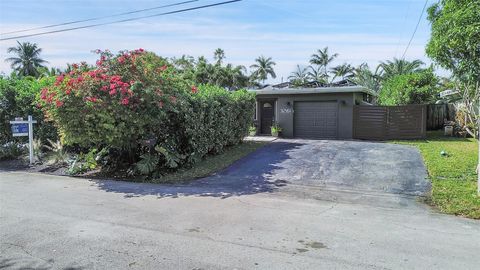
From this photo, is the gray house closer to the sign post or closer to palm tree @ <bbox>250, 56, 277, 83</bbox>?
the sign post

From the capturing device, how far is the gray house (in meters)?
17.4

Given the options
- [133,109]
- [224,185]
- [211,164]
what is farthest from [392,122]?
[133,109]

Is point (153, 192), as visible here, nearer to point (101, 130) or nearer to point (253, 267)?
point (101, 130)

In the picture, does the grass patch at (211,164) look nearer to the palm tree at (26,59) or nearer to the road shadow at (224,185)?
the road shadow at (224,185)

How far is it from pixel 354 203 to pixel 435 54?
335cm

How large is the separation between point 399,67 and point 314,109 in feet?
66.9

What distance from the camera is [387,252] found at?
15.1ft

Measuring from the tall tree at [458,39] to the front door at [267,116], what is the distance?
11.7m

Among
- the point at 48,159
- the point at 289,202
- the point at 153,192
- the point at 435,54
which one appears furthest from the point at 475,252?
the point at 48,159

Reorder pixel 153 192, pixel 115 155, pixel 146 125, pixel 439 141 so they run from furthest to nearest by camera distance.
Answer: pixel 439 141 → pixel 115 155 → pixel 146 125 → pixel 153 192

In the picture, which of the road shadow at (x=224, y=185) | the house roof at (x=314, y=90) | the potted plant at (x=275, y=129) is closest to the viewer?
the road shadow at (x=224, y=185)

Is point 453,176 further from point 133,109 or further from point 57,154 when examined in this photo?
point 57,154

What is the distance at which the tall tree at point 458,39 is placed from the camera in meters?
6.32

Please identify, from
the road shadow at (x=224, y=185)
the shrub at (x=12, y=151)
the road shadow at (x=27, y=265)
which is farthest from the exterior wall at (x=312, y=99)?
the road shadow at (x=27, y=265)
